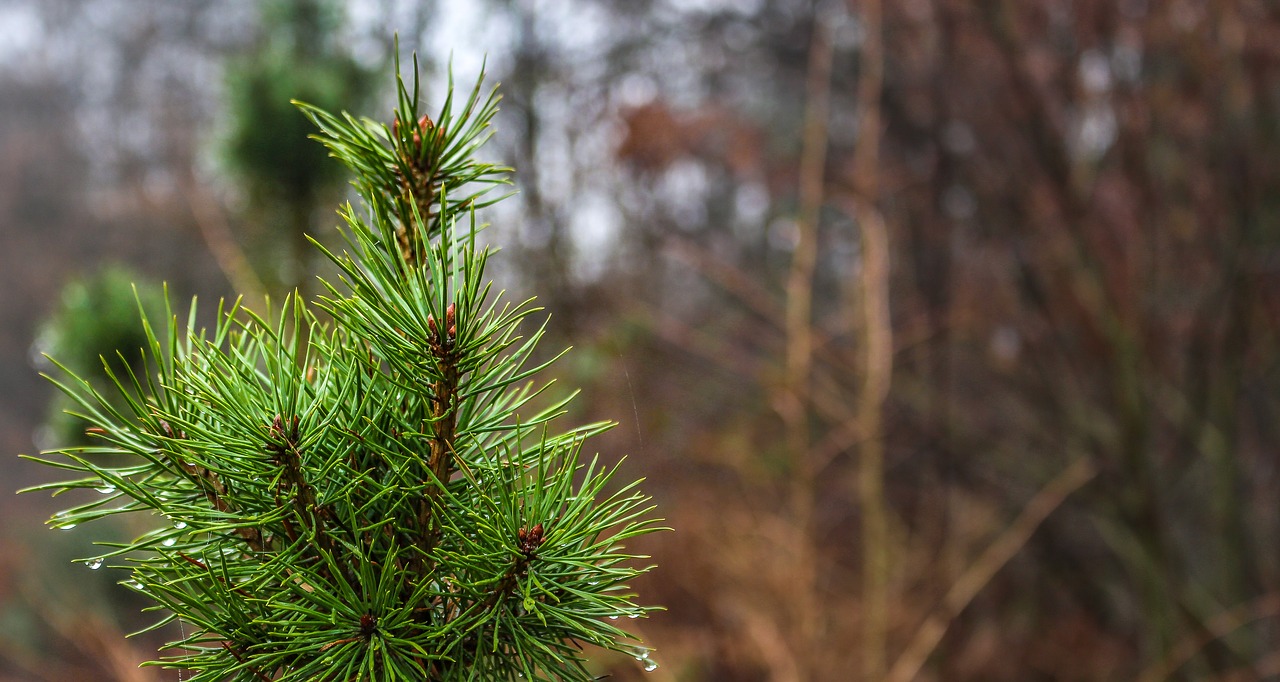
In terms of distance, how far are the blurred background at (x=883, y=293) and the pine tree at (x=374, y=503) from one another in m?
1.30

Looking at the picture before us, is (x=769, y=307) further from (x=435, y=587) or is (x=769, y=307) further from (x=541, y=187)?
(x=541, y=187)

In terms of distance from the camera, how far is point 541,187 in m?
6.00

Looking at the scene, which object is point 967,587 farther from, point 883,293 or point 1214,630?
point 1214,630

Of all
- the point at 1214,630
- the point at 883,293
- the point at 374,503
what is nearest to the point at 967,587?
the point at 883,293

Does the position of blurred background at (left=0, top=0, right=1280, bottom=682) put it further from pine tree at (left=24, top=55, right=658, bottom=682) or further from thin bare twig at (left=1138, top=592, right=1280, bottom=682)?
pine tree at (left=24, top=55, right=658, bottom=682)

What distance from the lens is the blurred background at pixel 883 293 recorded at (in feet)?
8.07

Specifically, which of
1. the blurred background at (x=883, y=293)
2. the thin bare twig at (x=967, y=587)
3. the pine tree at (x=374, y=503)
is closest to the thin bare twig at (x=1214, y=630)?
the blurred background at (x=883, y=293)

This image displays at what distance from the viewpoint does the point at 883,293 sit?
9.75 ft

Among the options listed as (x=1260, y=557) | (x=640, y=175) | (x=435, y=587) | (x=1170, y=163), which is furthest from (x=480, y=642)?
(x=1260, y=557)

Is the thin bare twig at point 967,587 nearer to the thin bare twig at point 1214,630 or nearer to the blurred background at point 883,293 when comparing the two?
the blurred background at point 883,293


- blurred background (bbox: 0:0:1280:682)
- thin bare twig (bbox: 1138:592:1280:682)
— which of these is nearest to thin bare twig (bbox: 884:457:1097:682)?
blurred background (bbox: 0:0:1280:682)

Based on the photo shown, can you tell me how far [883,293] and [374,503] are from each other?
2608 mm

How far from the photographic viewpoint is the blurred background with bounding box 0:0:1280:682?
246 centimetres

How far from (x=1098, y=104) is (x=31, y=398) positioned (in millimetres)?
15425
